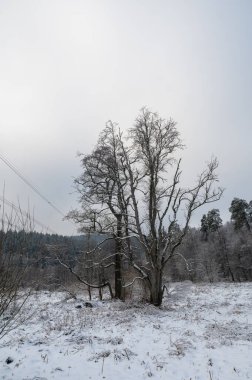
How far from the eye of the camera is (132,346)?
837cm

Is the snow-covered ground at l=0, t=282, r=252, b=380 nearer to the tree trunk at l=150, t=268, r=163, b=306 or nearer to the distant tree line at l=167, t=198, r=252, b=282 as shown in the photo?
the tree trunk at l=150, t=268, r=163, b=306

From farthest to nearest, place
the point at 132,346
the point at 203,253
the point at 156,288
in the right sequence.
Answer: the point at 203,253 → the point at 156,288 → the point at 132,346

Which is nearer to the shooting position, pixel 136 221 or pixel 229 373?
pixel 229 373

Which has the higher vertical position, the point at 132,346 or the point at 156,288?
the point at 156,288

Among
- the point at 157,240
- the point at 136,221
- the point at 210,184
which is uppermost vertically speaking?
the point at 210,184

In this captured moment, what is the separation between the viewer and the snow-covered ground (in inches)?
260

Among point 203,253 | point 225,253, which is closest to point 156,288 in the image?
point 225,253

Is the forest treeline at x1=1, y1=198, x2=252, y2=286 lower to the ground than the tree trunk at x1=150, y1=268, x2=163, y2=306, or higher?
higher

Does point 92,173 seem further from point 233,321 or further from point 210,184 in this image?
point 233,321

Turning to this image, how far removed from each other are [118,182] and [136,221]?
3.08 metres

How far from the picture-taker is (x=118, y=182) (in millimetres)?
18453

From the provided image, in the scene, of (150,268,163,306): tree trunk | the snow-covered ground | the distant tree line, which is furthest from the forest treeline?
the snow-covered ground

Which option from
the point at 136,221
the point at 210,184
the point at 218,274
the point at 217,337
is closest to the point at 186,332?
the point at 217,337

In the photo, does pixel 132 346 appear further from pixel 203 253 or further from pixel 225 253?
pixel 203 253
